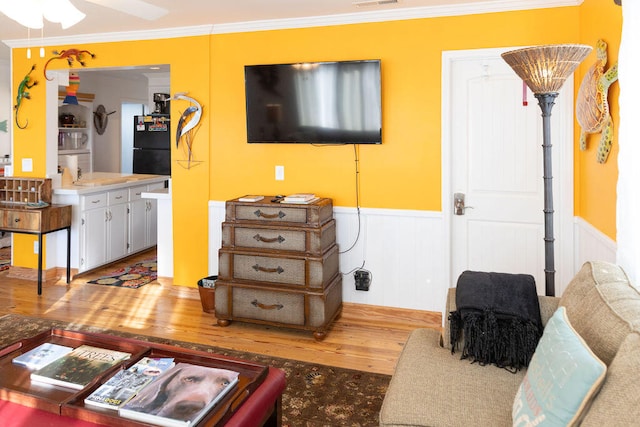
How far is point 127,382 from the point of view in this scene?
1.90 meters

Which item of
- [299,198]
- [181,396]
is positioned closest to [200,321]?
[299,198]

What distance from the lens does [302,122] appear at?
4008 mm

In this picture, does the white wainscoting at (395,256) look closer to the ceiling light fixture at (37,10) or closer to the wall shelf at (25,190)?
the ceiling light fixture at (37,10)

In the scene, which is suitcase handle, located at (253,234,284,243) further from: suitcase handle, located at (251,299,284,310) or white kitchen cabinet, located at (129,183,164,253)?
white kitchen cabinet, located at (129,183,164,253)

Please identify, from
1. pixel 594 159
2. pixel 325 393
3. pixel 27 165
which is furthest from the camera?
pixel 27 165

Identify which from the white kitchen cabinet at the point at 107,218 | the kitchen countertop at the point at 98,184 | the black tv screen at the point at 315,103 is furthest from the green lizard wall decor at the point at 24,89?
the black tv screen at the point at 315,103

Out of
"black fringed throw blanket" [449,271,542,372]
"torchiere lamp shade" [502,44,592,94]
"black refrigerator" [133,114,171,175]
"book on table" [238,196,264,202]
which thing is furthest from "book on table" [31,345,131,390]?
"black refrigerator" [133,114,171,175]

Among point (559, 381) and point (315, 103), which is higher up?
point (315, 103)

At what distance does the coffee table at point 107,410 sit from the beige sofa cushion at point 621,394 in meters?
1.07

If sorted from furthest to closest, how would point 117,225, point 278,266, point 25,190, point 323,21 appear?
1. point 117,225
2. point 25,190
3. point 323,21
4. point 278,266

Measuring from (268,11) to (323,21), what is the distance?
440 millimetres

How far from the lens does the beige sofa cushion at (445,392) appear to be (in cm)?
171

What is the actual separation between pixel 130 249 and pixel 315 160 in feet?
9.99

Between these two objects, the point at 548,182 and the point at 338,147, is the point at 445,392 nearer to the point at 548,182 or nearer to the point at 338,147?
the point at 548,182
